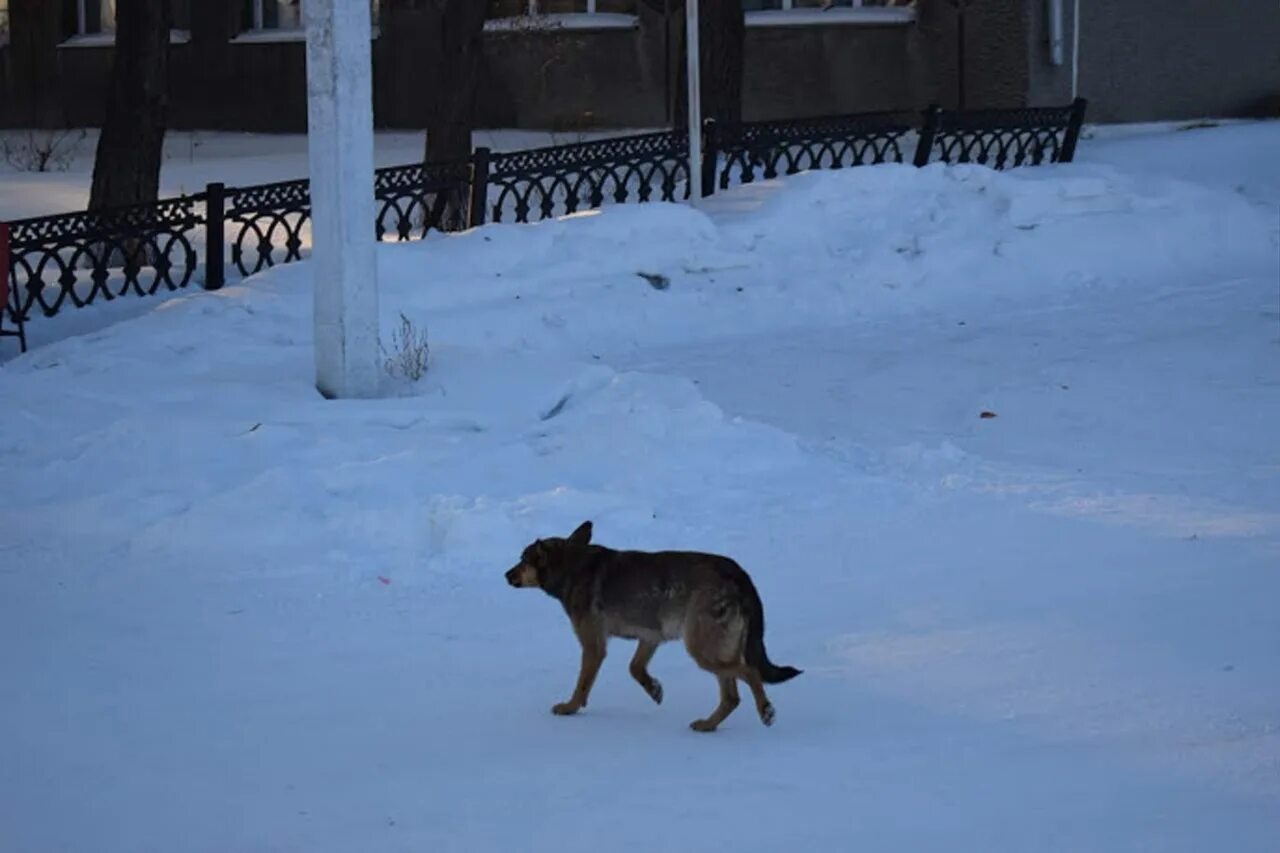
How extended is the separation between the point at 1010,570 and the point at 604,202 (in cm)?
1030

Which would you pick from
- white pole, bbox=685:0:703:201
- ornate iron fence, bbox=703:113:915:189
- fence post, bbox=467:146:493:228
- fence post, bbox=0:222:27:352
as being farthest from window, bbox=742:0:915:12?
fence post, bbox=0:222:27:352

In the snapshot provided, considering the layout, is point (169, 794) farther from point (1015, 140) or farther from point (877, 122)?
point (1015, 140)

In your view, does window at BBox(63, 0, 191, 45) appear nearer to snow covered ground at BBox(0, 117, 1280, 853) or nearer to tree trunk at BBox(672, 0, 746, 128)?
tree trunk at BBox(672, 0, 746, 128)

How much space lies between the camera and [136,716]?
695 cm

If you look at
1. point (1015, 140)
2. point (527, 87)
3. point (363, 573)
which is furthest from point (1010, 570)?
point (527, 87)

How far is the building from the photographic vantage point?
24.4m

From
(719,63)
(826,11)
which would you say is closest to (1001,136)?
(719,63)

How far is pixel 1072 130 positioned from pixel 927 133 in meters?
2.30

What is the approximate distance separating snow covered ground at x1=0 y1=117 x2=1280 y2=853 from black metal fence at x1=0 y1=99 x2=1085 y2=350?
3.43ft

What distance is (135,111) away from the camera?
17562mm

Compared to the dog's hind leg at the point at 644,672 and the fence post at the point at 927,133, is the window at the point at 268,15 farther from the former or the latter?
the dog's hind leg at the point at 644,672

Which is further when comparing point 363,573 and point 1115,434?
point 1115,434

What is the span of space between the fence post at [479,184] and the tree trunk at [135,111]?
3119mm

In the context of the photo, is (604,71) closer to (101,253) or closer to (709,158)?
(709,158)
